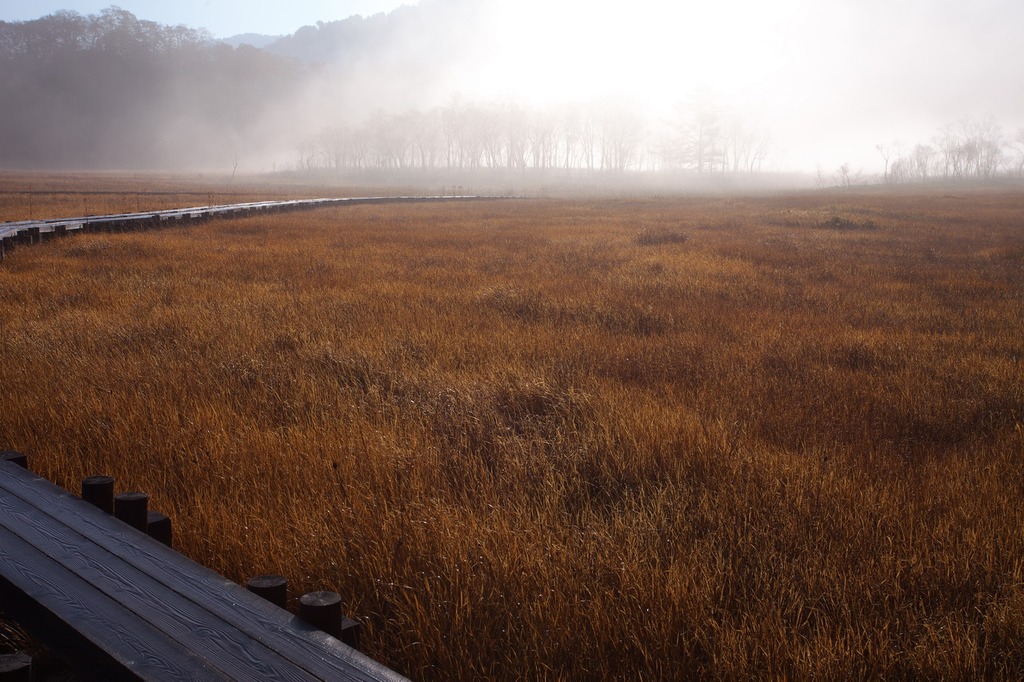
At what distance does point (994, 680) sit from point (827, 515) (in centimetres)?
102

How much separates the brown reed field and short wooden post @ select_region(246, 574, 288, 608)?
13.7 inches

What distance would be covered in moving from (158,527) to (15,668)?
2.72 feet

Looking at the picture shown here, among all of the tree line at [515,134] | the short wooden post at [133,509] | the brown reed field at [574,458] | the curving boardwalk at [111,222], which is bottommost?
the brown reed field at [574,458]

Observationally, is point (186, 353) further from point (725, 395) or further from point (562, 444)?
point (725, 395)

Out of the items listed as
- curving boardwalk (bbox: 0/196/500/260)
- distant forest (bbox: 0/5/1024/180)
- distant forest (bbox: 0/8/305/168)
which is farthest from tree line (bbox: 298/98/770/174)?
curving boardwalk (bbox: 0/196/500/260)

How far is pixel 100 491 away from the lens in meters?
2.66

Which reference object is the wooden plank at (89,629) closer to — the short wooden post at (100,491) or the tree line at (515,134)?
the short wooden post at (100,491)

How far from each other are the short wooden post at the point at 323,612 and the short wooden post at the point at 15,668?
671 millimetres

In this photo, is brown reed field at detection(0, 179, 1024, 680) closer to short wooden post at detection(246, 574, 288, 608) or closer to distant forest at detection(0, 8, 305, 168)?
short wooden post at detection(246, 574, 288, 608)

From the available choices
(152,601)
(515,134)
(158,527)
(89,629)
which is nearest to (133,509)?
(158,527)

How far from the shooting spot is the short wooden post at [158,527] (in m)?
2.53

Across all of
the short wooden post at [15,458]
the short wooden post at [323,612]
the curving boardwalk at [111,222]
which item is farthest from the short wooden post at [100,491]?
the curving boardwalk at [111,222]

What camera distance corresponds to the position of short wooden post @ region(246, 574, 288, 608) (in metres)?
2.11

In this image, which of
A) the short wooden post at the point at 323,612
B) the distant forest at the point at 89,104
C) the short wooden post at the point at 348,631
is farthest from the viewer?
the distant forest at the point at 89,104
